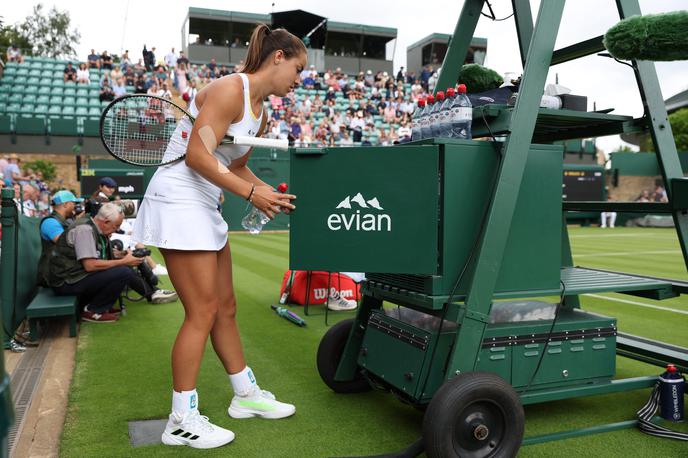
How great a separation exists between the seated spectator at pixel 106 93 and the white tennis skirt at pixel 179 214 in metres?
20.5

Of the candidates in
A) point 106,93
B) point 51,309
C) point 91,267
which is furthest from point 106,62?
point 51,309

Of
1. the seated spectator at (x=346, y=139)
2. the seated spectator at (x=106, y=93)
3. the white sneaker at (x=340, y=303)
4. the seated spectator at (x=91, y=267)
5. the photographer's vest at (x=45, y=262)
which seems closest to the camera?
the seated spectator at (x=91, y=267)

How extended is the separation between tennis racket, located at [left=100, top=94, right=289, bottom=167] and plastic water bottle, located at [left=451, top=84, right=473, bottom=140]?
1.49 metres

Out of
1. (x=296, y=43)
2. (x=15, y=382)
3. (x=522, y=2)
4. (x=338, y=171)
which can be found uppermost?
(x=522, y=2)

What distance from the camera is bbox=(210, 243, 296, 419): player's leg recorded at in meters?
3.29

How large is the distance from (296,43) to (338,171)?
73 centimetres

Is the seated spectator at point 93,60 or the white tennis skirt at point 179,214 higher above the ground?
the seated spectator at point 93,60

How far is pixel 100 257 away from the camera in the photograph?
6.29m

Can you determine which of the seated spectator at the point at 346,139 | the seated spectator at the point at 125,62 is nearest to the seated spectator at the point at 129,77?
the seated spectator at the point at 125,62

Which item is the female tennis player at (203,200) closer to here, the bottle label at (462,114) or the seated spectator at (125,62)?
the bottle label at (462,114)

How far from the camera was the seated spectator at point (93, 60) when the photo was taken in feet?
88.3

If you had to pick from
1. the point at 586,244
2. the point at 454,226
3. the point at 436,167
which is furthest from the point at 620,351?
the point at 586,244

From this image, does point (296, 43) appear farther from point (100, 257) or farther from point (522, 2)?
point (100, 257)

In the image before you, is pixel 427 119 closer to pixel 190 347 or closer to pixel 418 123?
pixel 418 123
